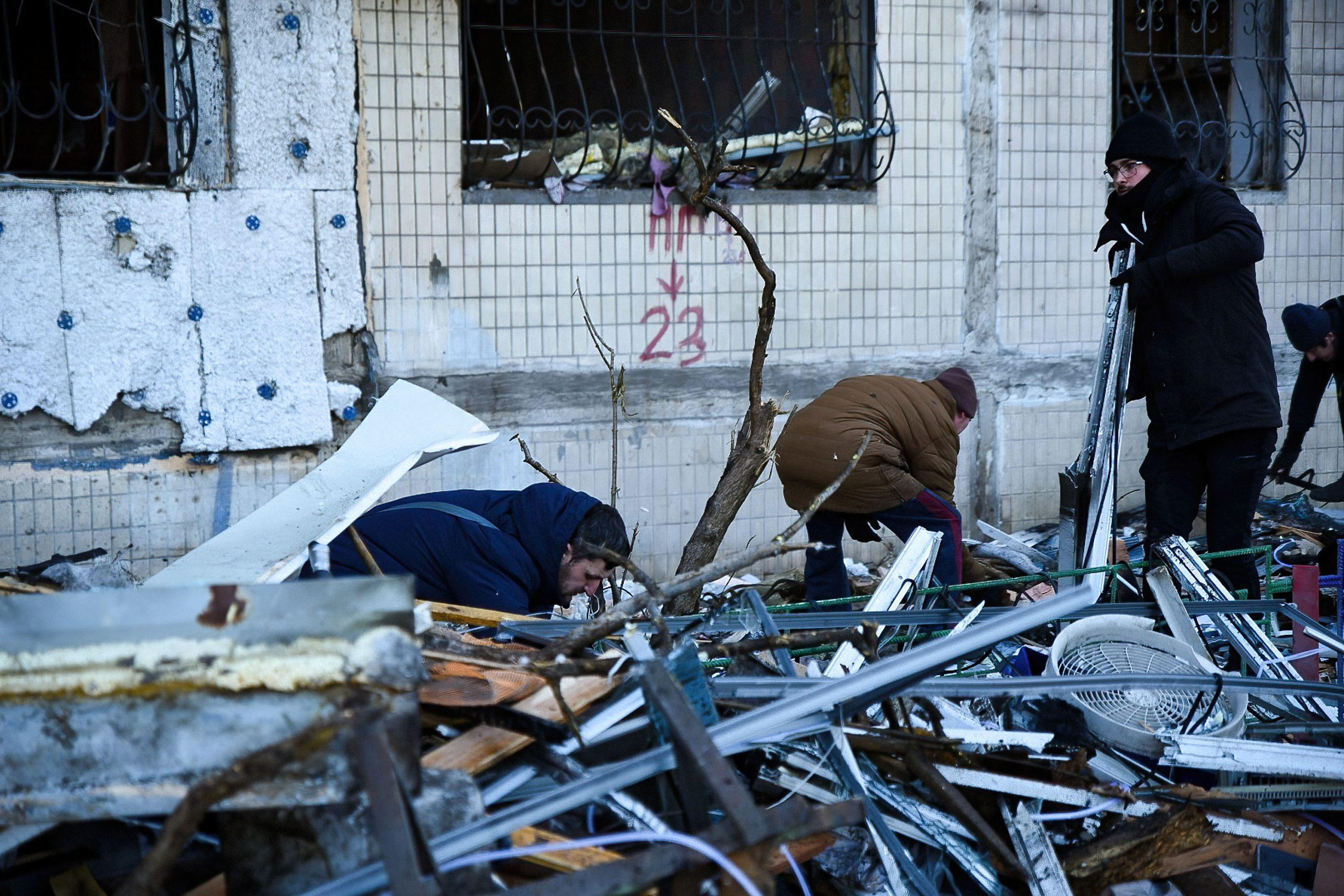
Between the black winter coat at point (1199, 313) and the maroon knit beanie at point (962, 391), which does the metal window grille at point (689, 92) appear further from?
the black winter coat at point (1199, 313)

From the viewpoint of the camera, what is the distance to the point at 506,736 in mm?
2156

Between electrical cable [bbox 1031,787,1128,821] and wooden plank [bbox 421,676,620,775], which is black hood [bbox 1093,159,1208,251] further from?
wooden plank [bbox 421,676,620,775]

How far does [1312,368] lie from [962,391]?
6.70ft

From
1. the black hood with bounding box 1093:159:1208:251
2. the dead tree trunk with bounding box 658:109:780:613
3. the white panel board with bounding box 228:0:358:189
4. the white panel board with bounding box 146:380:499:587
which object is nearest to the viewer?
the white panel board with bounding box 146:380:499:587

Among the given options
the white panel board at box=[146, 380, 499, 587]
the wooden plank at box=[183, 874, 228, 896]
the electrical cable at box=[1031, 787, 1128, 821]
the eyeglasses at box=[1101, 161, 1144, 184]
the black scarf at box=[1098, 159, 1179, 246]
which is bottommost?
the electrical cable at box=[1031, 787, 1128, 821]

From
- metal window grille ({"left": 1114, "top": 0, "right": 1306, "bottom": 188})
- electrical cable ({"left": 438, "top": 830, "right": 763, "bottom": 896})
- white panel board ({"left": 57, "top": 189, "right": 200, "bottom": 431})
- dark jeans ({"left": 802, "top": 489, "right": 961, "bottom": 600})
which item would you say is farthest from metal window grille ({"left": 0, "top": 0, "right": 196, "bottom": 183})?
metal window grille ({"left": 1114, "top": 0, "right": 1306, "bottom": 188})

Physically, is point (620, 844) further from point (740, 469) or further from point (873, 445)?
point (873, 445)

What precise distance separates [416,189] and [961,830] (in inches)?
148

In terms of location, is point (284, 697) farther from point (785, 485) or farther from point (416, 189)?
point (416, 189)

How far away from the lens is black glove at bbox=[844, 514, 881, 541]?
4.73 m

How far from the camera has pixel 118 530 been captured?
4934 millimetres

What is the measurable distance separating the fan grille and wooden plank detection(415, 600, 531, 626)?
143 cm

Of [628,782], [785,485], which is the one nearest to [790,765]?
[628,782]

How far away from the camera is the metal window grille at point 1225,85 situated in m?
6.64
